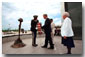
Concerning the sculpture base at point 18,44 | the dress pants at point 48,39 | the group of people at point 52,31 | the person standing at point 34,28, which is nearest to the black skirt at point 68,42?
the group of people at point 52,31

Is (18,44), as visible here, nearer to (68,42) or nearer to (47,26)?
(47,26)

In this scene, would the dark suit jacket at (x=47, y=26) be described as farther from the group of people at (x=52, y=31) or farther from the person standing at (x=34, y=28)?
the person standing at (x=34, y=28)

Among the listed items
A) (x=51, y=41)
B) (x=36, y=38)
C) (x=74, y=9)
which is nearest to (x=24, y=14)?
(x=36, y=38)

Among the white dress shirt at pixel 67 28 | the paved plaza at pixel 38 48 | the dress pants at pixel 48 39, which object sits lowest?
the paved plaza at pixel 38 48

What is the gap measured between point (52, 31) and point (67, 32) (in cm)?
26

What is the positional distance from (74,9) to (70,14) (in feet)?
0.36

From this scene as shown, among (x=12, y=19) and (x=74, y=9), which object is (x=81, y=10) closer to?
(x=74, y=9)

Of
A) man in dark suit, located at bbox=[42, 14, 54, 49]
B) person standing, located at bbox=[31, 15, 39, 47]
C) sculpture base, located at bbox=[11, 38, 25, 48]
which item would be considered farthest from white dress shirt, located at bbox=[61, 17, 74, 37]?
sculpture base, located at bbox=[11, 38, 25, 48]

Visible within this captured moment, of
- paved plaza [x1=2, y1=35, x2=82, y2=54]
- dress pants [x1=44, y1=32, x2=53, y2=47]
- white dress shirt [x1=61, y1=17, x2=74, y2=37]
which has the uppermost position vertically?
white dress shirt [x1=61, y1=17, x2=74, y2=37]

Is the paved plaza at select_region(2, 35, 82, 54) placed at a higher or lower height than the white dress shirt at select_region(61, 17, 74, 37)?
lower

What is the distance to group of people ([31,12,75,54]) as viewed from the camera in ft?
9.67

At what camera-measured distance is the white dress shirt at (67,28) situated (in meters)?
2.94

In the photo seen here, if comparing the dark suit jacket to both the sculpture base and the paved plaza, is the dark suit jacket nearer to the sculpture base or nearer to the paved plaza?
the paved plaza

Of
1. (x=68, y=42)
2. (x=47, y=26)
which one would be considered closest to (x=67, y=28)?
(x=68, y=42)
